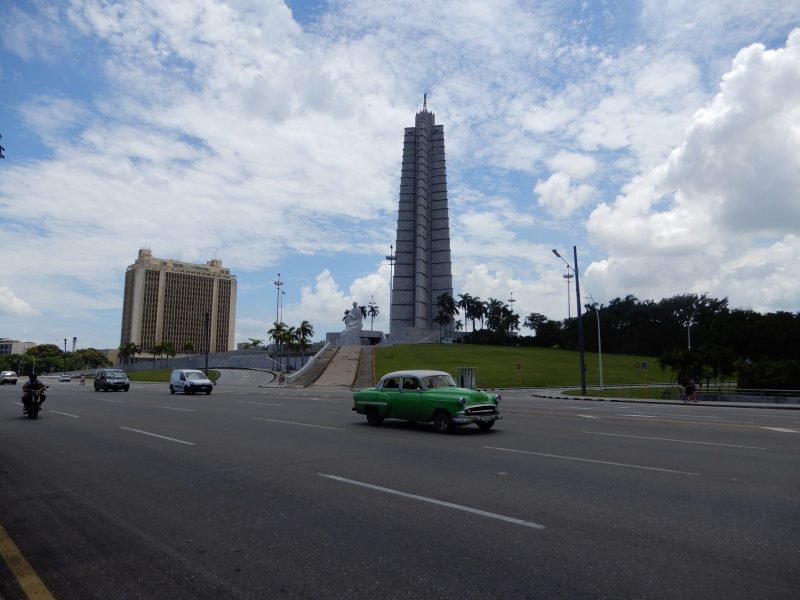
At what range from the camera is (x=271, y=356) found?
100 m

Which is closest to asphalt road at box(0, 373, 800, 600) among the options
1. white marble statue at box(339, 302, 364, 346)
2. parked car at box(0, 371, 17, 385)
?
parked car at box(0, 371, 17, 385)

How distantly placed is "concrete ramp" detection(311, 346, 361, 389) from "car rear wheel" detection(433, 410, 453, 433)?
124ft

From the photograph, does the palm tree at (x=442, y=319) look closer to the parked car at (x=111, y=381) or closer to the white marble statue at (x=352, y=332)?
the white marble statue at (x=352, y=332)

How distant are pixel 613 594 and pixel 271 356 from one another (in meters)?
99.3

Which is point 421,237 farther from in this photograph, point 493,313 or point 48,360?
point 48,360

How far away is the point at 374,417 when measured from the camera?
1642 cm

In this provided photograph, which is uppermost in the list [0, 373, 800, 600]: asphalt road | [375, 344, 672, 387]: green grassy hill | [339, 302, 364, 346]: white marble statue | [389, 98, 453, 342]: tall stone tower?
[389, 98, 453, 342]: tall stone tower

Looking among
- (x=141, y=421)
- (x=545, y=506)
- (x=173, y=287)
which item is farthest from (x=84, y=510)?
(x=173, y=287)

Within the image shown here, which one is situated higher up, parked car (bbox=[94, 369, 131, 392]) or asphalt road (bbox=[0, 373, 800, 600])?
parked car (bbox=[94, 369, 131, 392])

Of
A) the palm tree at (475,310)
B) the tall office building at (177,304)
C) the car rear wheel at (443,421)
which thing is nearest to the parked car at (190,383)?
the car rear wheel at (443,421)

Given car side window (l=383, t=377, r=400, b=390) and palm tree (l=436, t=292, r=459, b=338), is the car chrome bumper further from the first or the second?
palm tree (l=436, t=292, r=459, b=338)

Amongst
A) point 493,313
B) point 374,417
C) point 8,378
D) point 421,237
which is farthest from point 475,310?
point 374,417

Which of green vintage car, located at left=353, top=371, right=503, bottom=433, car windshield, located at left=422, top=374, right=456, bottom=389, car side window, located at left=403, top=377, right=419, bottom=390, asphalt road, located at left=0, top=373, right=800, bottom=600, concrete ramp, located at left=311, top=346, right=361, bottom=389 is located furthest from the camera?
concrete ramp, located at left=311, top=346, right=361, bottom=389

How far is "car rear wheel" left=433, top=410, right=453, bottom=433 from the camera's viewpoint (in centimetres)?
1424
